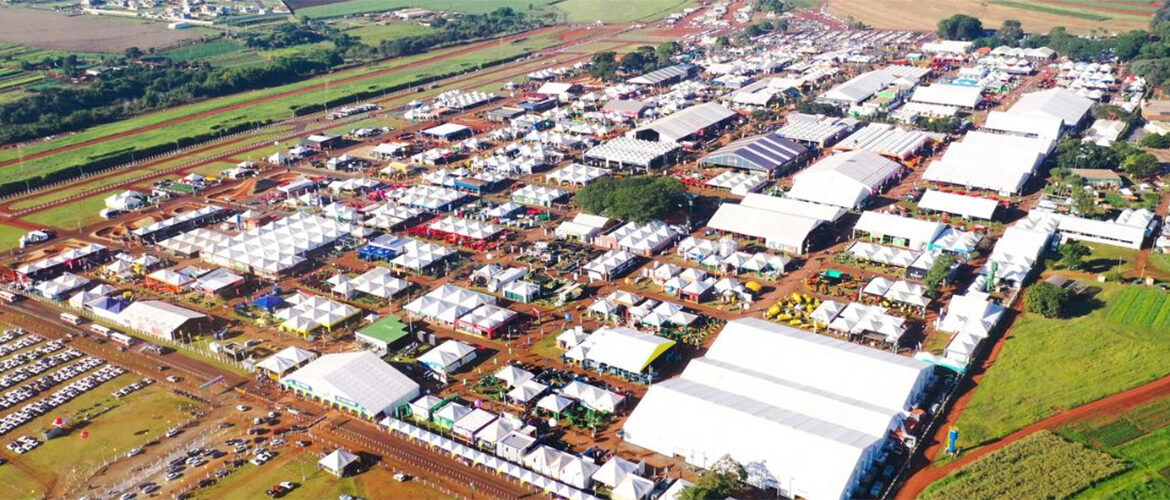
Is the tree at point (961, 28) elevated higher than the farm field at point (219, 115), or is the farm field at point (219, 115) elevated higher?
the tree at point (961, 28)

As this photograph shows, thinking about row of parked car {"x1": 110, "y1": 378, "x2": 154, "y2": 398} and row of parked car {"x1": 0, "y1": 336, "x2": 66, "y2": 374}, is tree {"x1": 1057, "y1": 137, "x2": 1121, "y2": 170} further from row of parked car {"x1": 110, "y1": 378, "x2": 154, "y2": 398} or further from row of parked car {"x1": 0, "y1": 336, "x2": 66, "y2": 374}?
row of parked car {"x1": 0, "y1": 336, "x2": 66, "y2": 374}

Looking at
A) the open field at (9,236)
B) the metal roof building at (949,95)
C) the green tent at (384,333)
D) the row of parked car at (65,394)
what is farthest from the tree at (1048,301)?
the open field at (9,236)

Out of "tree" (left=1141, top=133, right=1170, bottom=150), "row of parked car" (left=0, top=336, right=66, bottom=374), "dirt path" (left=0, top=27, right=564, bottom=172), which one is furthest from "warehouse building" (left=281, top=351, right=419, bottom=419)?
"tree" (left=1141, top=133, right=1170, bottom=150)

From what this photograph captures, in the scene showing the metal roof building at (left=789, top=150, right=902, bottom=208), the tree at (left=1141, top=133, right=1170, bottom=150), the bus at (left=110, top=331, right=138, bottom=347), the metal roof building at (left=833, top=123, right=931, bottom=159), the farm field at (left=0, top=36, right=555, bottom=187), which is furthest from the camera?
the farm field at (left=0, top=36, right=555, bottom=187)

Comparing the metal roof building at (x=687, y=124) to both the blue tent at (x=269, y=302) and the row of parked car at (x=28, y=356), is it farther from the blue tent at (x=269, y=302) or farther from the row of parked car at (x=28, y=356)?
the row of parked car at (x=28, y=356)

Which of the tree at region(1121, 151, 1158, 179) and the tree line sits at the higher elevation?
the tree line

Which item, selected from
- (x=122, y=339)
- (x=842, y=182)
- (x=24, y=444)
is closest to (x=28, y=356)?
(x=122, y=339)

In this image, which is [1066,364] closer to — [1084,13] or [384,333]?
[384,333]
